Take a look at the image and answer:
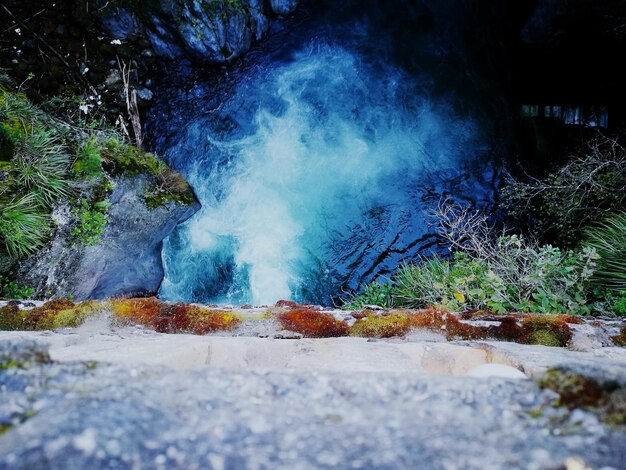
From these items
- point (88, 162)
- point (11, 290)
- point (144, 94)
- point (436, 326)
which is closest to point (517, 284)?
point (436, 326)

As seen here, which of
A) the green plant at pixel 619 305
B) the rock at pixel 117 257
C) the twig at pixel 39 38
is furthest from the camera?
the twig at pixel 39 38

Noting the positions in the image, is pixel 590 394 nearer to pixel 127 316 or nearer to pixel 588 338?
pixel 588 338

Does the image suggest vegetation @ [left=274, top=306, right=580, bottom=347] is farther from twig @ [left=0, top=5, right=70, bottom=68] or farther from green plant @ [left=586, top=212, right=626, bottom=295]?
twig @ [left=0, top=5, right=70, bottom=68]

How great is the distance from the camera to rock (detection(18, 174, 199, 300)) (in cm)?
511

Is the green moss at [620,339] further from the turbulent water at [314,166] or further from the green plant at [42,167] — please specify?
the green plant at [42,167]

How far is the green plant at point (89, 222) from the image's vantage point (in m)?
5.29

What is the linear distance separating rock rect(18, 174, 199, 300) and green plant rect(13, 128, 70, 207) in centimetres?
56

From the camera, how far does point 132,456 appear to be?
116cm

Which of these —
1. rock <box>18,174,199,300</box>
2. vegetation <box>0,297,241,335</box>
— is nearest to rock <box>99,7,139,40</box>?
rock <box>18,174,199,300</box>

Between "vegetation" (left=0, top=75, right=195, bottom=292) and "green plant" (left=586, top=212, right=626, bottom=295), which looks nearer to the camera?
"vegetation" (left=0, top=75, right=195, bottom=292)

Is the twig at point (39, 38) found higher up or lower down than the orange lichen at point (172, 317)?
higher up

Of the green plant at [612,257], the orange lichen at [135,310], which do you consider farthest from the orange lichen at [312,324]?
the green plant at [612,257]

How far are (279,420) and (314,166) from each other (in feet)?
23.8

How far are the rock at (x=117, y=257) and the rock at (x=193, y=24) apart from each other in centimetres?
335
